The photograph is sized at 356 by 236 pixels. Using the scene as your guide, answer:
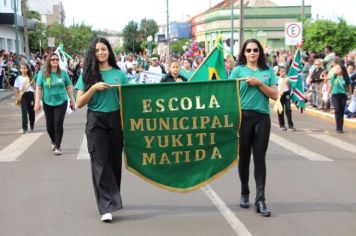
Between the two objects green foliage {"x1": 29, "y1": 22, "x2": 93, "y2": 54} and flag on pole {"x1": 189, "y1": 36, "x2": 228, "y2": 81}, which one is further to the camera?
green foliage {"x1": 29, "y1": 22, "x2": 93, "y2": 54}

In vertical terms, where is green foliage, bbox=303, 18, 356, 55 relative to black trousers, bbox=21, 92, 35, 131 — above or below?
above

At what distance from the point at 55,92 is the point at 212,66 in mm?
3679

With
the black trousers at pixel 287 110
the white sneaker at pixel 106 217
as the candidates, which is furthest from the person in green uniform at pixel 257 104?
the black trousers at pixel 287 110

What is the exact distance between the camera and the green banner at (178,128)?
5953 millimetres

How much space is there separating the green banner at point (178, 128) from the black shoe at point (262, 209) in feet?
1.94

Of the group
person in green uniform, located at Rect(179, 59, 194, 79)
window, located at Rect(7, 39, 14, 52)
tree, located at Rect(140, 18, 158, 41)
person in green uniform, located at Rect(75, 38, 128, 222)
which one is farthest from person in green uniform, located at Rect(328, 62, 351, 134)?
tree, located at Rect(140, 18, 158, 41)

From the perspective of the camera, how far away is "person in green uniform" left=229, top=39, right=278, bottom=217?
19.7ft

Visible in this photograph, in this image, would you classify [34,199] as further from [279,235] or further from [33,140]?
[33,140]

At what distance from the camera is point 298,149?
425 inches

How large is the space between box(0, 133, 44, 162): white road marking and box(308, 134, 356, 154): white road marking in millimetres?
6393

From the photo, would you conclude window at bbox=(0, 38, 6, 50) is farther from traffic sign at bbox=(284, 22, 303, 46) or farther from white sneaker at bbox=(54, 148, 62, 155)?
white sneaker at bbox=(54, 148, 62, 155)

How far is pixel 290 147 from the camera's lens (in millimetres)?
11047

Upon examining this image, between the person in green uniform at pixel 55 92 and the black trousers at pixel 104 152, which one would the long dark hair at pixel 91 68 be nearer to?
the black trousers at pixel 104 152

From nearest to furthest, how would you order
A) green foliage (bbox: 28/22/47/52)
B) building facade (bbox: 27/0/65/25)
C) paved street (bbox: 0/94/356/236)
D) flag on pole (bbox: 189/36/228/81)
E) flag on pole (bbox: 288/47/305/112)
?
paved street (bbox: 0/94/356/236) → flag on pole (bbox: 189/36/228/81) → flag on pole (bbox: 288/47/305/112) → green foliage (bbox: 28/22/47/52) → building facade (bbox: 27/0/65/25)
